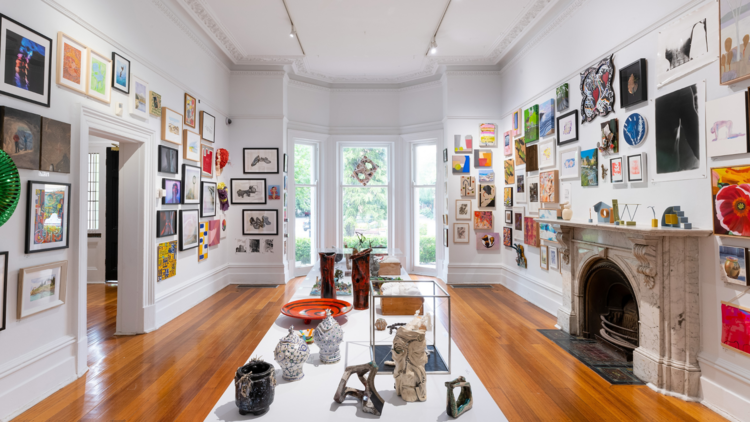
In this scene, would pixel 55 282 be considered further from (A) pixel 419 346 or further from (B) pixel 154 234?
(A) pixel 419 346

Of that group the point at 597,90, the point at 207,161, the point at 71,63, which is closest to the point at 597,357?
the point at 597,90

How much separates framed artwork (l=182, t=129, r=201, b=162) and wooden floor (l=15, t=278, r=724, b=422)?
78.7 inches

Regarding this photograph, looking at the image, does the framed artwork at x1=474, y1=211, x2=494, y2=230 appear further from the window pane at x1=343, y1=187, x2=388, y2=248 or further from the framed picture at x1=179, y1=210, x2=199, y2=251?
the framed picture at x1=179, y1=210, x2=199, y2=251

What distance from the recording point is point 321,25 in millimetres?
5133

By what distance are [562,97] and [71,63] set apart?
485 centimetres

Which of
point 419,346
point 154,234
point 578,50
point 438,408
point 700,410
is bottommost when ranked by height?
point 700,410

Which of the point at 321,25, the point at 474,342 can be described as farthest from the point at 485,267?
the point at 321,25

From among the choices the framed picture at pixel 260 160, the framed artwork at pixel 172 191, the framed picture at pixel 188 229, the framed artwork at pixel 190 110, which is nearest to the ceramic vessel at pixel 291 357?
the framed artwork at pixel 172 191

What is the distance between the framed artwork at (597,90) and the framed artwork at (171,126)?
466 centimetres

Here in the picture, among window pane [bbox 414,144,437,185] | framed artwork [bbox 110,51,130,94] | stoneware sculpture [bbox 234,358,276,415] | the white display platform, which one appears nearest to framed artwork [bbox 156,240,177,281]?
framed artwork [bbox 110,51,130,94]

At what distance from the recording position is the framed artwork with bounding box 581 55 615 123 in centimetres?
358

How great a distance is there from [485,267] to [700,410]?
390cm

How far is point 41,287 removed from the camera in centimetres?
266

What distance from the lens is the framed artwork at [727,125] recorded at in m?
2.29
